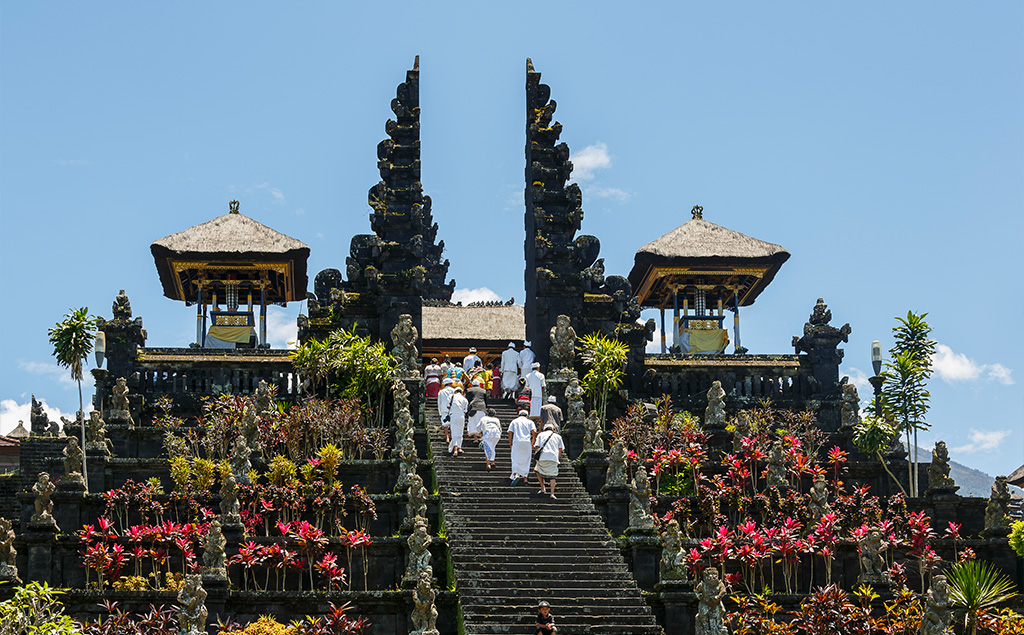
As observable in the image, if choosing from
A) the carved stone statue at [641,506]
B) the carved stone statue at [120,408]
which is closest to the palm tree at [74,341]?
the carved stone statue at [120,408]

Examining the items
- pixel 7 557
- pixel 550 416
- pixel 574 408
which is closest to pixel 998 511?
pixel 574 408

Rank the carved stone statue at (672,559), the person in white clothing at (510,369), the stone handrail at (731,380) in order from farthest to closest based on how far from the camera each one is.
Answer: the stone handrail at (731,380) → the person in white clothing at (510,369) → the carved stone statue at (672,559)

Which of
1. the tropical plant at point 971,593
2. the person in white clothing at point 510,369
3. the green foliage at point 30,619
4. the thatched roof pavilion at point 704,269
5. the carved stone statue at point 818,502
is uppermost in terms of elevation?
the thatched roof pavilion at point 704,269

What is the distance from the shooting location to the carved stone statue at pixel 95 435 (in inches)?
856

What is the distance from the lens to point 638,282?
35750mm

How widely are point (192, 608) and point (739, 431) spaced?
10.9 m

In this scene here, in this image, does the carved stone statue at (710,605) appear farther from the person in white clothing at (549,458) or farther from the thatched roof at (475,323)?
the thatched roof at (475,323)

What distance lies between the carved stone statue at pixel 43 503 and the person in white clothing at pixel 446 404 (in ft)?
21.4

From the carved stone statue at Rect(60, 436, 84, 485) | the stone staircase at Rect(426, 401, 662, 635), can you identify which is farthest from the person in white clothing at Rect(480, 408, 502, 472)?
the carved stone statue at Rect(60, 436, 84, 485)

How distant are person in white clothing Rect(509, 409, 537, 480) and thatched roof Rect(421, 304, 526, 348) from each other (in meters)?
13.7

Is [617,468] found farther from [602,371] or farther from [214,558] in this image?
[602,371]

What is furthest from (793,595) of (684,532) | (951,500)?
(951,500)

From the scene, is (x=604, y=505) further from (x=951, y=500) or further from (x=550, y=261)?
(x=550, y=261)

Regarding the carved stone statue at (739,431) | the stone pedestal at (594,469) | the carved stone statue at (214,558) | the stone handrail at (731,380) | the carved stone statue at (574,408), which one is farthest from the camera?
the stone handrail at (731,380)
